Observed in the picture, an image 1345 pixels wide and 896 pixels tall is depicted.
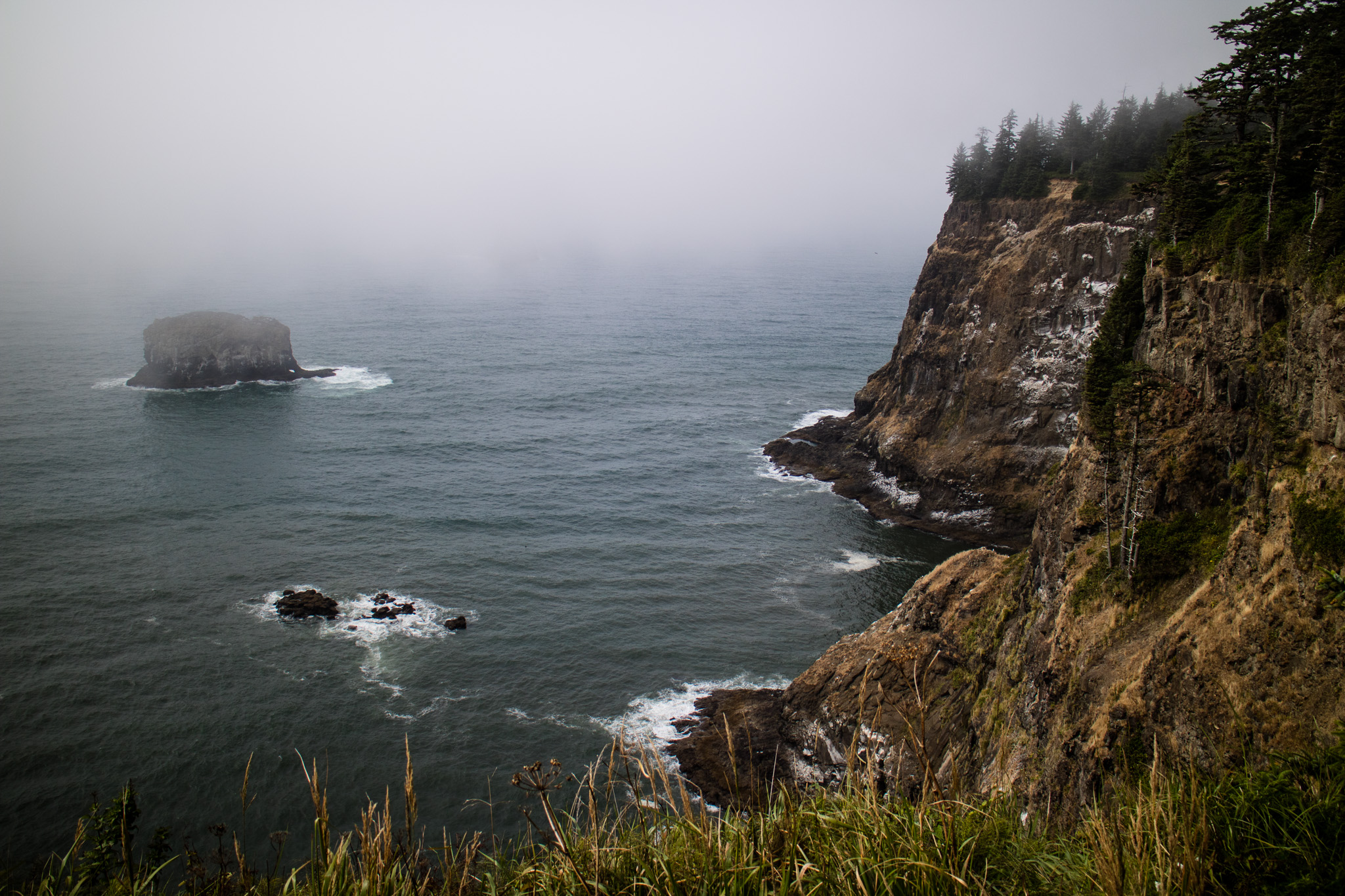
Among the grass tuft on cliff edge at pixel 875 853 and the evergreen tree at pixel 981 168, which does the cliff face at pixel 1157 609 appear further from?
the evergreen tree at pixel 981 168

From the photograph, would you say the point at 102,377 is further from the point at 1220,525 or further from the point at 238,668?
the point at 1220,525

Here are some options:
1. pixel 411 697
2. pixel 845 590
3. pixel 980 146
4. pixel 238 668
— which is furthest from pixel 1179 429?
pixel 980 146

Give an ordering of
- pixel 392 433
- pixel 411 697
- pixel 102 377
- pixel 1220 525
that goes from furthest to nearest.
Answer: pixel 102 377
pixel 392 433
pixel 411 697
pixel 1220 525

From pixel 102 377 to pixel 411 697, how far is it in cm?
9418

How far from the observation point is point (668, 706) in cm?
4731

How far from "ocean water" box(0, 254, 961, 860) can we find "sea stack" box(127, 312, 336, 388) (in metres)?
3.47

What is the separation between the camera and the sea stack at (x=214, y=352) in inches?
4385

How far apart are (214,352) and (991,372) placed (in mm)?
101173

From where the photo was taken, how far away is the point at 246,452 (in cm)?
8650

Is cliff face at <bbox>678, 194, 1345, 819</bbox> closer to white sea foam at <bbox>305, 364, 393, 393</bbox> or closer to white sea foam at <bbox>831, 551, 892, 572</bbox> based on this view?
white sea foam at <bbox>831, 551, 892, 572</bbox>

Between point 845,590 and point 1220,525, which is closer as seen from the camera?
point 1220,525

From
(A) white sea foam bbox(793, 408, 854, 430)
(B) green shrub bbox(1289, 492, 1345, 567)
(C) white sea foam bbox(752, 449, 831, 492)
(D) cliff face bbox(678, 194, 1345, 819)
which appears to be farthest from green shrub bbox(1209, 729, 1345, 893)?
(A) white sea foam bbox(793, 408, 854, 430)

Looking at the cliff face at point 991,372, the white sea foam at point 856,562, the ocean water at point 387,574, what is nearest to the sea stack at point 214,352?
the ocean water at point 387,574

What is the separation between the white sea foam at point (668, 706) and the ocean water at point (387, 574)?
243 millimetres
